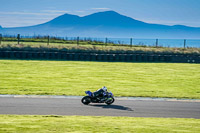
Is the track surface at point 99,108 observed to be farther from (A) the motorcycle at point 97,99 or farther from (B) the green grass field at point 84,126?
(B) the green grass field at point 84,126

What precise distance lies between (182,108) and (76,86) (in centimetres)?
738

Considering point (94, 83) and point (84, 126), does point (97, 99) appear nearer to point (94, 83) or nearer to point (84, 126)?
point (84, 126)

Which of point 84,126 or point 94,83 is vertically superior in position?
point 94,83

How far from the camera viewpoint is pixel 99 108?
48.2 ft

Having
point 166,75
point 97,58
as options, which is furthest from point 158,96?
point 97,58

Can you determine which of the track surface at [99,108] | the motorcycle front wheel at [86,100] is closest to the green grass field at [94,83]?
the track surface at [99,108]

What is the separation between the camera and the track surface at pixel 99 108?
44.4 feet

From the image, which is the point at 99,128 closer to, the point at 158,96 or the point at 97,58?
the point at 158,96

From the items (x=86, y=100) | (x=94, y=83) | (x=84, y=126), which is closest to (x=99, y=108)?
(x=86, y=100)

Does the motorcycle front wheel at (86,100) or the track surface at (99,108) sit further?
the motorcycle front wheel at (86,100)

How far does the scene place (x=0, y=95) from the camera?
17.0 m

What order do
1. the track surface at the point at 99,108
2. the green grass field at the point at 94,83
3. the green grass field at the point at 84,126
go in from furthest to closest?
the green grass field at the point at 94,83 → the track surface at the point at 99,108 → the green grass field at the point at 84,126

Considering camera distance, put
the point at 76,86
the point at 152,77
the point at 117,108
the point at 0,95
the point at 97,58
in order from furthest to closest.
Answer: the point at 97,58 → the point at 152,77 → the point at 76,86 → the point at 0,95 → the point at 117,108

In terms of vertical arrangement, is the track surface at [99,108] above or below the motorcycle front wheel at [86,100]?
below
